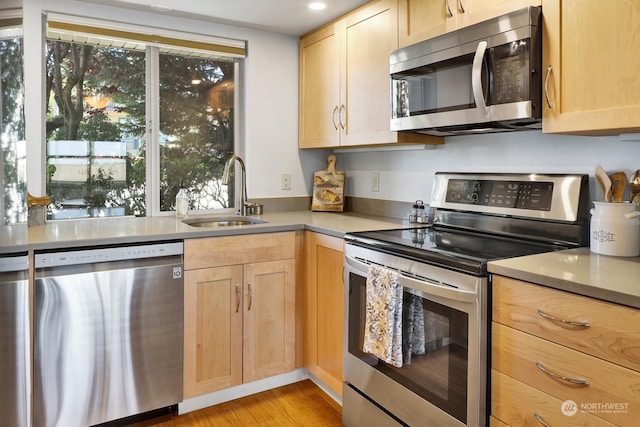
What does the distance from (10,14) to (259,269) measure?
1824mm

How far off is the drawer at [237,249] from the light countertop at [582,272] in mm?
1244

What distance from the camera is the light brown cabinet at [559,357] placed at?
3.40 ft

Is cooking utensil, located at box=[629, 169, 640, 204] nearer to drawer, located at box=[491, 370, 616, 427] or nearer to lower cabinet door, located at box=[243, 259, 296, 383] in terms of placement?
drawer, located at box=[491, 370, 616, 427]

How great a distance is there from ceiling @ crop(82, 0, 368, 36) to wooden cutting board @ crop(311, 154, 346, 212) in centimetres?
92

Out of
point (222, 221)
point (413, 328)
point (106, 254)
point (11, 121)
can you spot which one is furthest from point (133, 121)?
point (11, 121)

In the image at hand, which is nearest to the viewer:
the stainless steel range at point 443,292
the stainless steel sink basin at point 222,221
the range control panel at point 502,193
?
the stainless steel range at point 443,292

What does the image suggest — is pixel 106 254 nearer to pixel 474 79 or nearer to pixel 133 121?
pixel 133 121

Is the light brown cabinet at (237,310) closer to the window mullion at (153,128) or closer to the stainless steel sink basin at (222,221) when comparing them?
the stainless steel sink basin at (222,221)

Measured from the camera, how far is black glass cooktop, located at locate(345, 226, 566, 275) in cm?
145

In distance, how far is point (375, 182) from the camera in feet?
9.21

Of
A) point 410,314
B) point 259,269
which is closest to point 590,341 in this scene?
point 410,314

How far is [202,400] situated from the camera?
2.24 meters

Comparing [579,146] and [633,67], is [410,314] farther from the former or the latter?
[633,67]

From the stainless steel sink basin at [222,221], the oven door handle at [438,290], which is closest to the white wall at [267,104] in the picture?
the stainless steel sink basin at [222,221]
